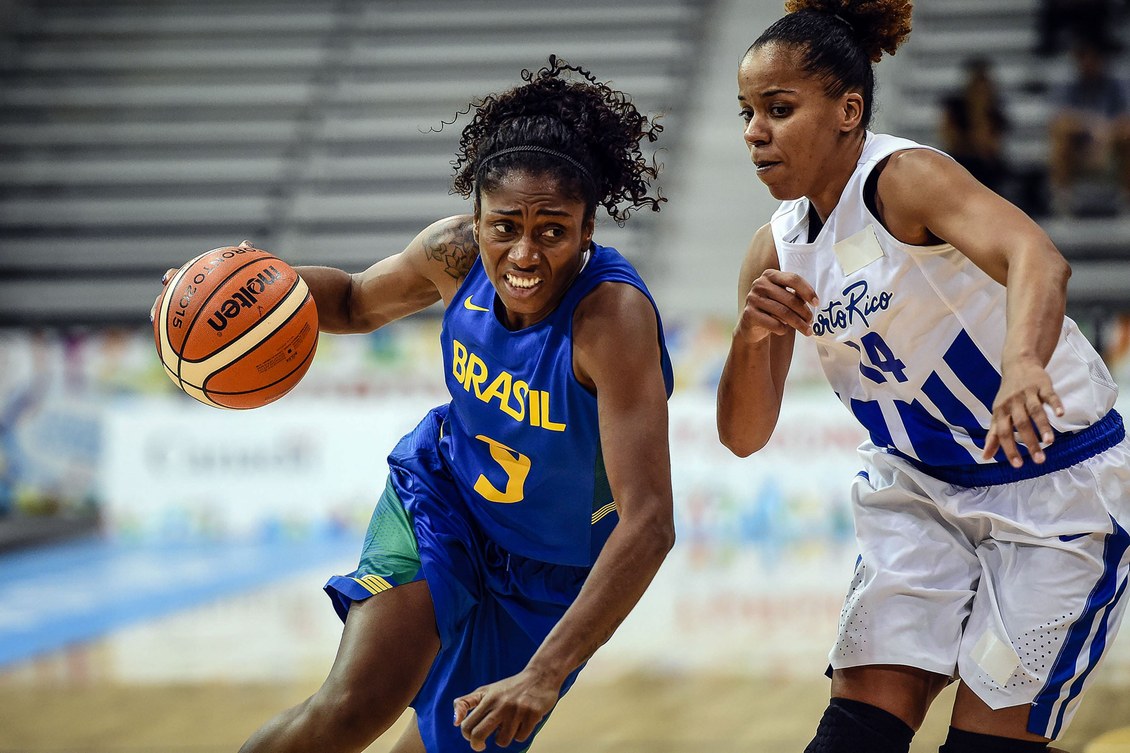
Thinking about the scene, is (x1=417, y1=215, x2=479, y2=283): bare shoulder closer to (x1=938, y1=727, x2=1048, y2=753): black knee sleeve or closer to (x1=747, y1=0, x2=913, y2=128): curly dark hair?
(x1=747, y1=0, x2=913, y2=128): curly dark hair

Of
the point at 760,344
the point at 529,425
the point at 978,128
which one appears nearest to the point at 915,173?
the point at 760,344

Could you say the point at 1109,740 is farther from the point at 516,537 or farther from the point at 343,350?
the point at 343,350

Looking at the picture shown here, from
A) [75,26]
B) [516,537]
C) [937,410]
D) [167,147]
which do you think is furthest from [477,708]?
[75,26]

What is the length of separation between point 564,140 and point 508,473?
73 cm

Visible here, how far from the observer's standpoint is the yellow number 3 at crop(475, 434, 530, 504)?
2926 mm

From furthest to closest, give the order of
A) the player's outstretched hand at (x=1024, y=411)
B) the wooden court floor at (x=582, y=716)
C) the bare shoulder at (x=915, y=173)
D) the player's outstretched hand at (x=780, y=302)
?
the wooden court floor at (x=582, y=716), the player's outstretched hand at (x=780, y=302), the bare shoulder at (x=915, y=173), the player's outstretched hand at (x=1024, y=411)

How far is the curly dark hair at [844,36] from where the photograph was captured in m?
2.66

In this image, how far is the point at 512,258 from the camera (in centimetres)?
269

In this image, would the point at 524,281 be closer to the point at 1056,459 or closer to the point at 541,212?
the point at 541,212

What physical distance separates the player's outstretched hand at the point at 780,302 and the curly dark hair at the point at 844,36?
0.39 metres

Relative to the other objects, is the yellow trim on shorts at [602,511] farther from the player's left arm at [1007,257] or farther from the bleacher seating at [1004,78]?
the bleacher seating at [1004,78]

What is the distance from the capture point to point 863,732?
8.46 feet

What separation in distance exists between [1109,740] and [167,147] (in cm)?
984

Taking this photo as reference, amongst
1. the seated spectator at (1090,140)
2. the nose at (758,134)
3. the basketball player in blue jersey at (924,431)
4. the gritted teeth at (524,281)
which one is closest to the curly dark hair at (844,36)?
the basketball player in blue jersey at (924,431)
